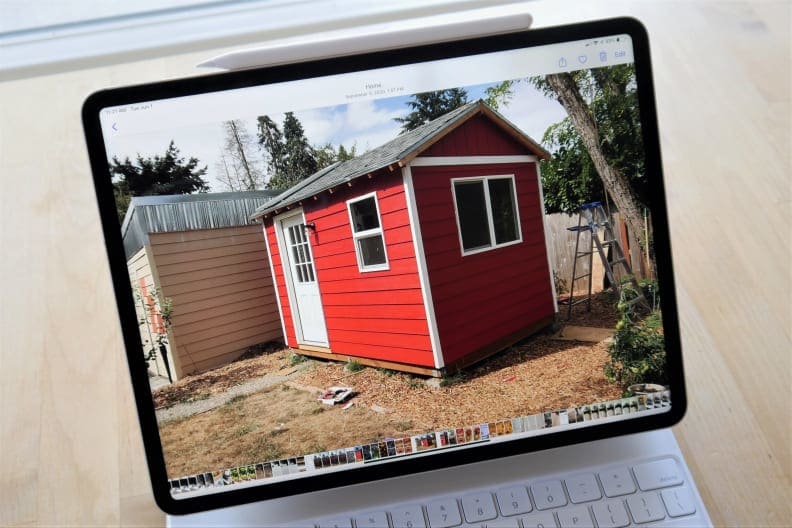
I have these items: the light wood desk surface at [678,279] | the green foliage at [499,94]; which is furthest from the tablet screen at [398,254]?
the light wood desk surface at [678,279]

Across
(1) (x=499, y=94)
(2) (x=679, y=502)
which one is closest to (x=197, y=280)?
(1) (x=499, y=94)

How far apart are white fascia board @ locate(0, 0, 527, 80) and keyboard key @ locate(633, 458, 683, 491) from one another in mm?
842

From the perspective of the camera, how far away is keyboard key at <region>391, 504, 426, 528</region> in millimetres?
652

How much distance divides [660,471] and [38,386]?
917 mm

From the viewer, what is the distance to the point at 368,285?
2.32 feet

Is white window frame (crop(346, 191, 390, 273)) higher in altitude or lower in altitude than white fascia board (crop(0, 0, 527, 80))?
lower

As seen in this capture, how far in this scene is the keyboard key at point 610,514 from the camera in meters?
0.63

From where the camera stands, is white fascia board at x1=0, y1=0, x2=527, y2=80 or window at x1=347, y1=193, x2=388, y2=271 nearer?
window at x1=347, y1=193, x2=388, y2=271

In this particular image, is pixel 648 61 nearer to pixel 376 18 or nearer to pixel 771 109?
pixel 771 109

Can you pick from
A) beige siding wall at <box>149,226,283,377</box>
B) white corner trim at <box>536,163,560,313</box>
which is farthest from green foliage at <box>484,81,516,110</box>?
beige siding wall at <box>149,226,283,377</box>

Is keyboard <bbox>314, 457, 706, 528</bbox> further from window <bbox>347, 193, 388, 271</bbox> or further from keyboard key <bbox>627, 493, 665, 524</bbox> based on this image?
window <bbox>347, 193, 388, 271</bbox>

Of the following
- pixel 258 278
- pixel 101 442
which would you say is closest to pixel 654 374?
pixel 258 278

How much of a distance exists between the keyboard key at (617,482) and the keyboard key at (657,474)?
12 mm

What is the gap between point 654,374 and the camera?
2.23ft
